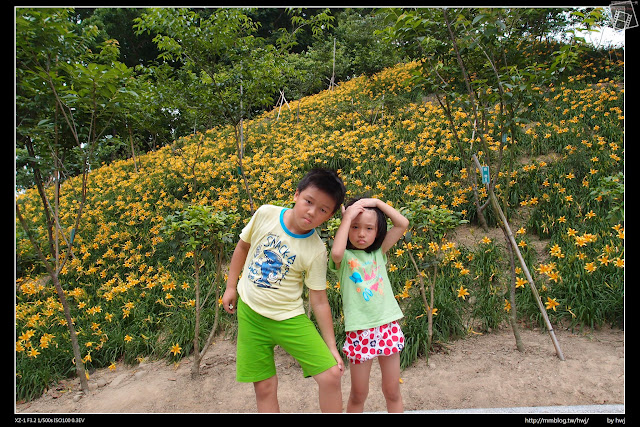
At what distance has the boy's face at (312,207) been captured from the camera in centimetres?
166

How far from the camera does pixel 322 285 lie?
176 centimetres

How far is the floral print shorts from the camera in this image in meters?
1.75

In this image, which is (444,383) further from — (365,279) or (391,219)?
(391,219)

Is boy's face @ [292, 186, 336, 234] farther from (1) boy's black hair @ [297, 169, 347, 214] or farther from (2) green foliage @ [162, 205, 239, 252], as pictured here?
(2) green foliage @ [162, 205, 239, 252]

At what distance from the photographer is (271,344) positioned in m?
1.81

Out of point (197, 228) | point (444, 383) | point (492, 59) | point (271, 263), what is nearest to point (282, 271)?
point (271, 263)

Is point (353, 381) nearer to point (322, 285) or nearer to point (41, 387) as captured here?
point (322, 285)

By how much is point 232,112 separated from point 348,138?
2.62 m

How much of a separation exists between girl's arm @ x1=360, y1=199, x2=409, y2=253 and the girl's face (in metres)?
0.04

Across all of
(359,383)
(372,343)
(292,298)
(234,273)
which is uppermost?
(234,273)

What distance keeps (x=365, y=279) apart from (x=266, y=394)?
736 mm

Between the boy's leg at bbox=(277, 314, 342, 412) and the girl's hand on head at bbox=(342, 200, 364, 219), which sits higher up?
the girl's hand on head at bbox=(342, 200, 364, 219)

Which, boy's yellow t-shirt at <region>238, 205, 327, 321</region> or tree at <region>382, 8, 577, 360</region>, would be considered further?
tree at <region>382, 8, 577, 360</region>

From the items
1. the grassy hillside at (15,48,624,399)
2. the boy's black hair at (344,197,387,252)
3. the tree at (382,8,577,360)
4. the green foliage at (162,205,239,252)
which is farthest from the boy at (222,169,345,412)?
the tree at (382,8,577,360)
